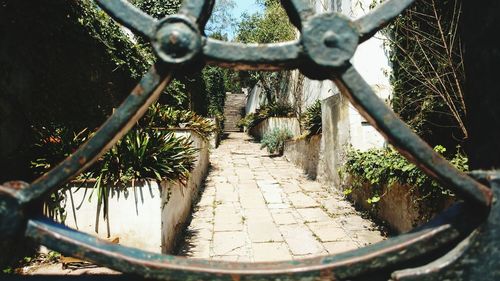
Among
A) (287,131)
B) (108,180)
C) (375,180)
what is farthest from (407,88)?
(287,131)

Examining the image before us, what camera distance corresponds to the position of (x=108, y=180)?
3.86 metres

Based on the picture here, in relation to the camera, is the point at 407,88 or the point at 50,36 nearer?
the point at 50,36

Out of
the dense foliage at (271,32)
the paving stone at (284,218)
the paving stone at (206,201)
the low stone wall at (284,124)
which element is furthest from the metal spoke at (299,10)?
the dense foliage at (271,32)

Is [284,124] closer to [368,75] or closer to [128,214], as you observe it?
[368,75]

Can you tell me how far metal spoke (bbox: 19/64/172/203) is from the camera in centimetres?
58

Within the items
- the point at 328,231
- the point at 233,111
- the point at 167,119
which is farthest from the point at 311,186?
the point at 233,111

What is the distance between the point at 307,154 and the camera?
30.5 ft

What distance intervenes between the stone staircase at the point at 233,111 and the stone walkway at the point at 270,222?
1628 cm

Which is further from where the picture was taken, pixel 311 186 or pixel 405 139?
pixel 311 186

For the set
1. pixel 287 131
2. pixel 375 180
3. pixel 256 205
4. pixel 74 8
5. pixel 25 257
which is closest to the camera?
pixel 25 257

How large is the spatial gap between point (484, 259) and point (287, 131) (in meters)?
12.4

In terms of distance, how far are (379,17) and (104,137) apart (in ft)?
1.81

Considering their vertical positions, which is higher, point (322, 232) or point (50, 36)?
point (50, 36)

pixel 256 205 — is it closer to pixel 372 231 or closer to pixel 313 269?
pixel 372 231
